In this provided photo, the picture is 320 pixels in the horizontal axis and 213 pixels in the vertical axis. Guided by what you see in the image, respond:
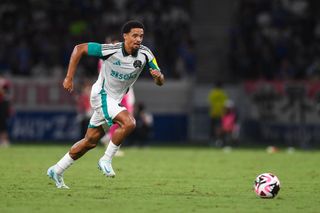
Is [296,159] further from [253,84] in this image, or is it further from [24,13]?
[24,13]

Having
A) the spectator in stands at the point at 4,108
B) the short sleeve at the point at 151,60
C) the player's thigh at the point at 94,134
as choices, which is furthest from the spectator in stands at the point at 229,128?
the player's thigh at the point at 94,134

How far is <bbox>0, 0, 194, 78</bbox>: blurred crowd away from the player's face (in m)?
18.9

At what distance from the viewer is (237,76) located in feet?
108

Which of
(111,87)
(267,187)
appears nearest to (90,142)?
(111,87)

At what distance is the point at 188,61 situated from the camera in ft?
108

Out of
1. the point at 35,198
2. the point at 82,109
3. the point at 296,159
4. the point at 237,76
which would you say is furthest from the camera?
the point at 237,76

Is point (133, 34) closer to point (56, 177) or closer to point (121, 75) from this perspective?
point (121, 75)

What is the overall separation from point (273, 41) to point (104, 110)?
826 inches

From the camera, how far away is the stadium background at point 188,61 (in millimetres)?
31219

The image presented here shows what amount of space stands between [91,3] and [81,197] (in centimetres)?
2299

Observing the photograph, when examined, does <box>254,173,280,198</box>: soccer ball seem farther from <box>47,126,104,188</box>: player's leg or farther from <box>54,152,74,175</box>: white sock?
<box>54,152,74,175</box>: white sock

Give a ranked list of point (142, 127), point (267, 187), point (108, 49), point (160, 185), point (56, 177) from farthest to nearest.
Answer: point (142, 127)
point (160, 185)
point (108, 49)
point (56, 177)
point (267, 187)

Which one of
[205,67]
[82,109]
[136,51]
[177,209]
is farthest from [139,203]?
[205,67]

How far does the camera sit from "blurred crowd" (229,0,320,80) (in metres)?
32.6
